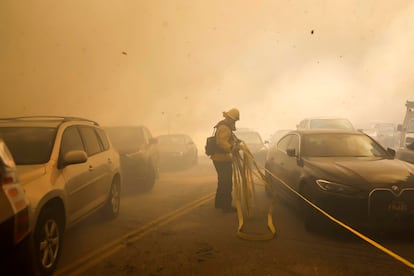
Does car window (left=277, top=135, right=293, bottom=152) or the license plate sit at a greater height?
car window (left=277, top=135, right=293, bottom=152)

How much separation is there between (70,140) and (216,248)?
2.43 meters

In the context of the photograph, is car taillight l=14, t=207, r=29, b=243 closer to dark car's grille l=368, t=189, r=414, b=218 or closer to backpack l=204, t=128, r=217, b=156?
dark car's grille l=368, t=189, r=414, b=218

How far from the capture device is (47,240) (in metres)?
4.07

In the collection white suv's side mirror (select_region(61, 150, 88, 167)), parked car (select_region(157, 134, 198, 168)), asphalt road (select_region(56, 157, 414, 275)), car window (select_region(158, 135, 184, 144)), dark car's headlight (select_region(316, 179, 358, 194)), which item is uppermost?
white suv's side mirror (select_region(61, 150, 88, 167))

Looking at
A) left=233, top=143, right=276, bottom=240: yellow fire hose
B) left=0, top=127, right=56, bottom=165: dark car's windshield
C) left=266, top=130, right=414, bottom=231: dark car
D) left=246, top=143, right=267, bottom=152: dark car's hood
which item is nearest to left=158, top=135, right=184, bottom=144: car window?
left=246, top=143, right=267, bottom=152: dark car's hood

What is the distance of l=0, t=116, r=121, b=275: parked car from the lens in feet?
12.9

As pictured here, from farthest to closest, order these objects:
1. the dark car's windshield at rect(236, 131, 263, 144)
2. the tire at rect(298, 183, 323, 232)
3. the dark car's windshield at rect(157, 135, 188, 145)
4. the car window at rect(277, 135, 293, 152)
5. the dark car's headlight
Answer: the dark car's windshield at rect(157, 135, 188, 145) < the dark car's windshield at rect(236, 131, 263, 144) < the car window at rect(277, 135, 293, 152) < the tire at rect(298, 183, 323, 232) < the dark car's headlight

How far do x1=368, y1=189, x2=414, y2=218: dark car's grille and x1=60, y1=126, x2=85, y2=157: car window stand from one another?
4003mm

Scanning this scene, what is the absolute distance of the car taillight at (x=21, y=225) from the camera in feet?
9.25

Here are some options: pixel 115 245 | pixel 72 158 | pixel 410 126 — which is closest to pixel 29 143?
pixel 72 158

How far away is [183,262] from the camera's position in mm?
4469

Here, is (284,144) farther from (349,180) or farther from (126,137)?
(126,137)

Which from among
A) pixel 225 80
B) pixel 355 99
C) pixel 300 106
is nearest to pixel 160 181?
pixel 225 80

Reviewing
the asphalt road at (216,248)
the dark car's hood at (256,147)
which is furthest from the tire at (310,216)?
the dark car's hood at (256,147)
